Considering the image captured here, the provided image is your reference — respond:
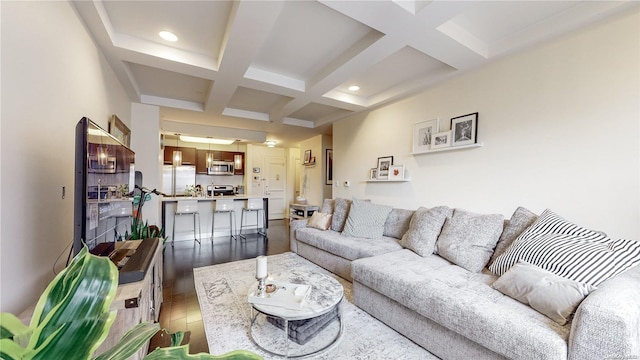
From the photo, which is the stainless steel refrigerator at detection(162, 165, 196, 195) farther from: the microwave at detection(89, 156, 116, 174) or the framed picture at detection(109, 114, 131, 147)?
the microwave at detection(89, 156, 116, 174)

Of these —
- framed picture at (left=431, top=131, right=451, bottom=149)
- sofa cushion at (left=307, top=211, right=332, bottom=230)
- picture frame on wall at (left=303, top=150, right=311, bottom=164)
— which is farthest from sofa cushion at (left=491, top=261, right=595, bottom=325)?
picture frame on wall at (left=303, top=150, right=311, bottom=164)

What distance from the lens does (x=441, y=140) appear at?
3191 mm

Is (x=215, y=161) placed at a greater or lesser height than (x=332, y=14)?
lesser

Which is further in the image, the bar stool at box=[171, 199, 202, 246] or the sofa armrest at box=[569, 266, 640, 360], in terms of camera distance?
the bar stool at box=[171, 199, 202, 246]

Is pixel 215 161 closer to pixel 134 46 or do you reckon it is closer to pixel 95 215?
pixel 134 46

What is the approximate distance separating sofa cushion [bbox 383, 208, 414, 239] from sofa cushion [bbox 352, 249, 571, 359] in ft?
2.69

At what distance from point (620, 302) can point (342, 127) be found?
14.3 feet

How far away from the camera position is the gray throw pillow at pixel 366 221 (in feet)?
10.5

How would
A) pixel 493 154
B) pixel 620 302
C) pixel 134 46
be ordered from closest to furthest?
pixel 620 302, pixel 134 46, pixel 493 154

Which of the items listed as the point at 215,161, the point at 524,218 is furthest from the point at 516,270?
the point at 215,161

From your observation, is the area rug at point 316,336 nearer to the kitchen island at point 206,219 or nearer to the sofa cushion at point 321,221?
the sofa cushion at point 321,221

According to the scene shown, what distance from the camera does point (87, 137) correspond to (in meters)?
1.19

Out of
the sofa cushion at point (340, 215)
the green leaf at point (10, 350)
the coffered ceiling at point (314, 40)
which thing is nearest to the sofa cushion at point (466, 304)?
the sofa cushion at point (340, 215)

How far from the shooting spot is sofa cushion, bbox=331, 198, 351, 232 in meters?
3.65
